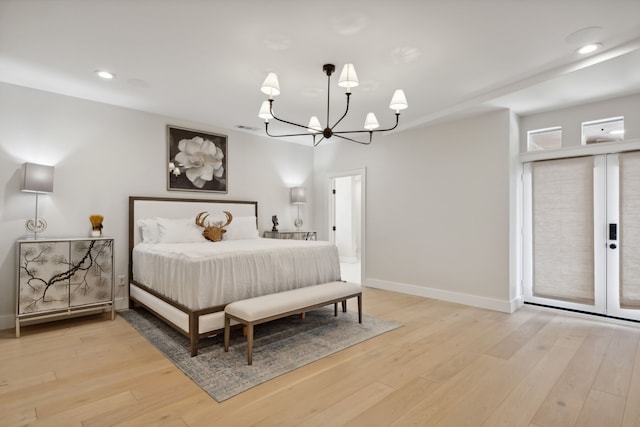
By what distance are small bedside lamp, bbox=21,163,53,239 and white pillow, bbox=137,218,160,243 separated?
39.2 inches

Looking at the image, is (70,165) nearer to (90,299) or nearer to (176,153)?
(176,153)

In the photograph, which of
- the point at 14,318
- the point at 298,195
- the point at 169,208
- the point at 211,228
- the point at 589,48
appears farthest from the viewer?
the point at 298,195

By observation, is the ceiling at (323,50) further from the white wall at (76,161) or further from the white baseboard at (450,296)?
the white baseboard at (450,296)

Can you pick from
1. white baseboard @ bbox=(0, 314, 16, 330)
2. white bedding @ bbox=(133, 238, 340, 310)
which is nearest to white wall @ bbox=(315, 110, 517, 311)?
white bedding @ bbox=(133, 238, 340, 310)

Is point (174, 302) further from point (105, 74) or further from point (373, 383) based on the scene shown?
point (105, 74)

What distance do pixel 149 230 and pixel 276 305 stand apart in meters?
2.35

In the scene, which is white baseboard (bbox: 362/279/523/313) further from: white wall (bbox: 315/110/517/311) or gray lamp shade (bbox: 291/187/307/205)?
gray lamp shade (bbox: 291/187/307/205)

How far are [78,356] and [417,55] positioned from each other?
3.92 metres

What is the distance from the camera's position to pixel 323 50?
2.72 meters

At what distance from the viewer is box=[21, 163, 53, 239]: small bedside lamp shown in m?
3.29


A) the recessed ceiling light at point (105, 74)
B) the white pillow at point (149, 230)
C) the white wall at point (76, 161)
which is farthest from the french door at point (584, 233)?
the recessed ceiling light at point (105, 74)

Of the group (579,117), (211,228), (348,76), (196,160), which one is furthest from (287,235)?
(579,117)

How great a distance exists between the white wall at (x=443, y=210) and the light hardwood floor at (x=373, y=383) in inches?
41.8

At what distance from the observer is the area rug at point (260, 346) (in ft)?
7.59
